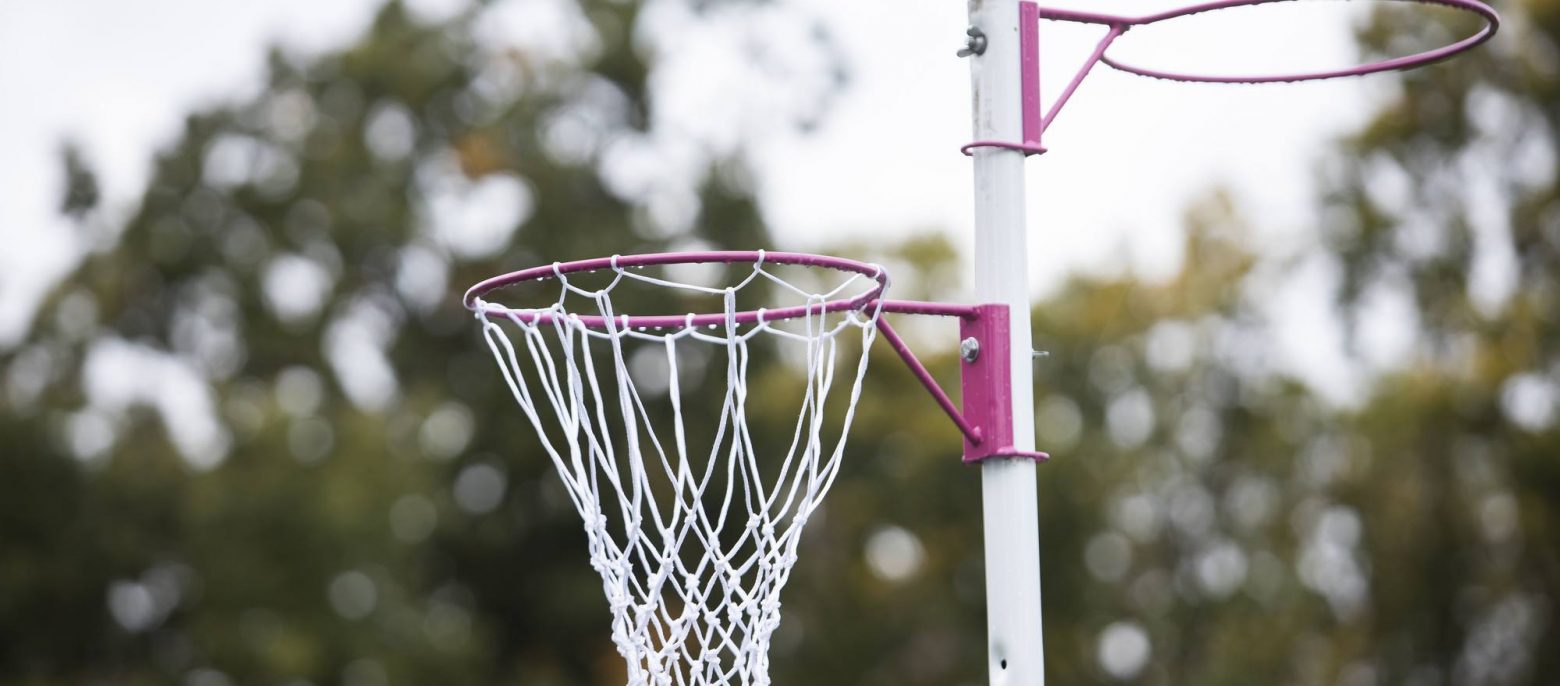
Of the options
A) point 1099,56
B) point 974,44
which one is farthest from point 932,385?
point 1099,56

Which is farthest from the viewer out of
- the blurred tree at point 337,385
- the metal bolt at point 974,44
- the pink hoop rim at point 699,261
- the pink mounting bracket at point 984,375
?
the blurred tree at point 337,385

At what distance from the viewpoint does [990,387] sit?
11.5 ft

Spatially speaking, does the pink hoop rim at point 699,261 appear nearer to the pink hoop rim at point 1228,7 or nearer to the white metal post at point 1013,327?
the white metal post at point 1013,327

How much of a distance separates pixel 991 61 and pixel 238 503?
10934 mm

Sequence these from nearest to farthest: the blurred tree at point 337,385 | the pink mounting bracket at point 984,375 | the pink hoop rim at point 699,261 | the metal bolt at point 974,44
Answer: the pink hoop rim at point 699,261 → the pink mounting bracket at point 984,375 → the metal bolt at point 974,44 → the blurred tree at point 337,385

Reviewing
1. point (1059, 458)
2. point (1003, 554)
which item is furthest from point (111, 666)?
point (1003, 554)

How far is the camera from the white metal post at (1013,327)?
11.1ft

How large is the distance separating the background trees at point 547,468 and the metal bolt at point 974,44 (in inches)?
423

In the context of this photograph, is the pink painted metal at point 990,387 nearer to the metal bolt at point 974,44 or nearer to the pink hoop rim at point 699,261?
the pink hoop rim at point 699,261

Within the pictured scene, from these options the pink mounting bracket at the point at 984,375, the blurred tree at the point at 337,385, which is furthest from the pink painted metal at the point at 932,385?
the blurred tree at the point at 337,385

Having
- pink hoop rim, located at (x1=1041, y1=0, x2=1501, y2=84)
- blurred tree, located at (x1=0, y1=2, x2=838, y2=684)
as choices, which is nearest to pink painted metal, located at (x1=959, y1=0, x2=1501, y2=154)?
pink hoop rim, located at (x1=1041, y1=0, x2=1501, y2=84)

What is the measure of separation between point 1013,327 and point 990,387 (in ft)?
0.39

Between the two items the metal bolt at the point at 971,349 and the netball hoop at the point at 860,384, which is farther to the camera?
the metal bolt at the point at 971,349

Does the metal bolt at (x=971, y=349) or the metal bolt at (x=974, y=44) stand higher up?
the metal bolt at (x=974, y=44)
